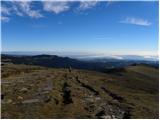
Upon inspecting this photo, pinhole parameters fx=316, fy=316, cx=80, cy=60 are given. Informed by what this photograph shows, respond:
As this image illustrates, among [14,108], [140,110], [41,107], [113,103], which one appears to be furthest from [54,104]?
[140,110]

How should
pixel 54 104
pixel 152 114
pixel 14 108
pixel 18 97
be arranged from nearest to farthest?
pixel 152 114, pixel 14 108, pixel 54 104, pixel 18 97

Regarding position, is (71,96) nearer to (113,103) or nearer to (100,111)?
(113,103)

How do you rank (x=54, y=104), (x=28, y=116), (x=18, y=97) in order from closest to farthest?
(x=28, y=116) → (x=54, y=104) → (x=18, y=97)

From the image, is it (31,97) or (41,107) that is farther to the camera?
(31,97)

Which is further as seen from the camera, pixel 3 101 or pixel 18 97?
pixel 18 97

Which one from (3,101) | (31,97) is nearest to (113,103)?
(31,97)

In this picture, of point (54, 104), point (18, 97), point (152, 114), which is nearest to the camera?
point (152, 114)

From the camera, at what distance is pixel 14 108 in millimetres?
18422

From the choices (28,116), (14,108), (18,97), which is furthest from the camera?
(18,97)

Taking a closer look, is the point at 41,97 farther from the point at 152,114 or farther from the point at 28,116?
the point at 152,114

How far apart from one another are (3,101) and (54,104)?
3591 millimetres

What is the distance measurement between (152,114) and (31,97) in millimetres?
→ 9016

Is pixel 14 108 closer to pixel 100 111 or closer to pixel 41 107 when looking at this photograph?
pixel 41 107

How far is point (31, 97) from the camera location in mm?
22422
